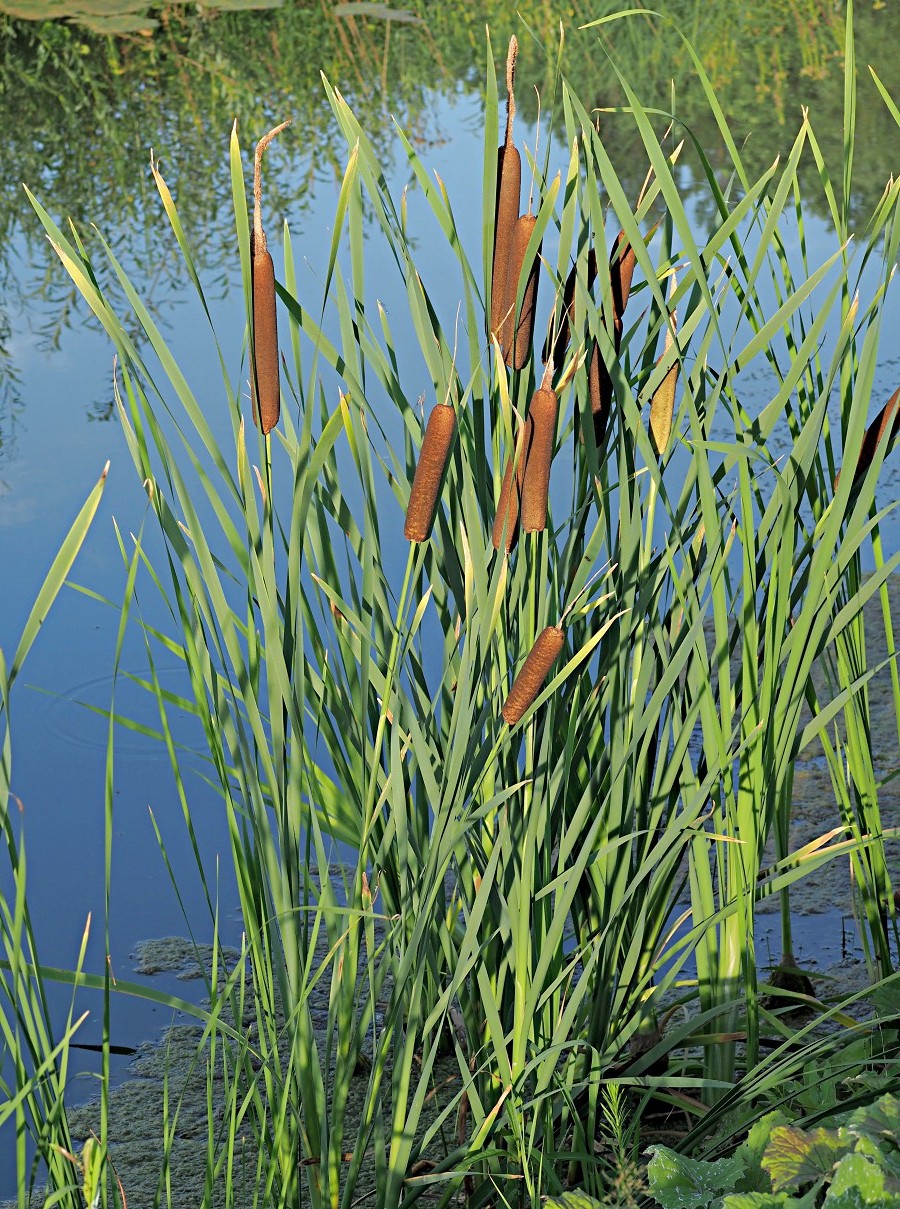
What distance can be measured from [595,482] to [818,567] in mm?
196

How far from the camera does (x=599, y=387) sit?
995mm


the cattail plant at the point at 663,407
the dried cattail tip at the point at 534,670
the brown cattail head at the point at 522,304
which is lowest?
the dried cattail tip at the point at 534,670

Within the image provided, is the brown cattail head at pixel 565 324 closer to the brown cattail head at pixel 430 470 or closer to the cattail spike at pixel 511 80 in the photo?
the cattail spike at pixel 511 80

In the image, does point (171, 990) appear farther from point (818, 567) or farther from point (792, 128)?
point (792, 128)

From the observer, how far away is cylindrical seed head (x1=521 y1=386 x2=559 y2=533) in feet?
2.50

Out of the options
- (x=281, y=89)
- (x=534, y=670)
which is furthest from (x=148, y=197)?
(x=534, y=670)

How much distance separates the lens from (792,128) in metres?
5.23

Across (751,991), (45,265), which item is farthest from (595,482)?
(45,265)

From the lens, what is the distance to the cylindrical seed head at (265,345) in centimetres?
77

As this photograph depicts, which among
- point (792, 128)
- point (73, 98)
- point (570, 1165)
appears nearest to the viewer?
point (570, 1165)

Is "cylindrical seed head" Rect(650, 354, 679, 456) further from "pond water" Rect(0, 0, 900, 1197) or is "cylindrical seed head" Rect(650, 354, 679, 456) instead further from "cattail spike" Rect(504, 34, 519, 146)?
"pond water" Rect(0, 0, 900, 1197)

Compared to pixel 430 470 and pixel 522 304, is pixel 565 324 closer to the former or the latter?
pixel 522 304

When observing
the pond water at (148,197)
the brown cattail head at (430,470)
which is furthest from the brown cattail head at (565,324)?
the pond water at (148,197)

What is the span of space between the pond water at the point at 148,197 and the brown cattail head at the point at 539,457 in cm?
33
